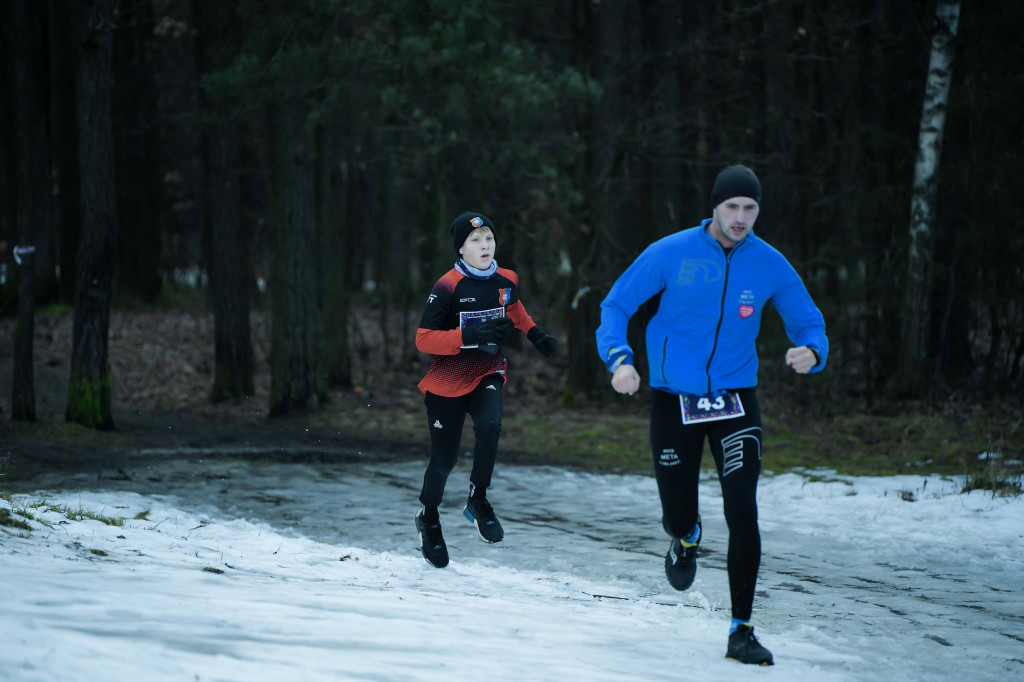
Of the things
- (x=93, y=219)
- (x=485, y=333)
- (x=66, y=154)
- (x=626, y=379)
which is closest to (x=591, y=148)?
(x=93, y=219)

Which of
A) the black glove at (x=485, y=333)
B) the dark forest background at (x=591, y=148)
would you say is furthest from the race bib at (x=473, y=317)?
the dark forest background at (x=591, y=148)

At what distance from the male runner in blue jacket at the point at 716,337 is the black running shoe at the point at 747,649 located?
0.32 meters

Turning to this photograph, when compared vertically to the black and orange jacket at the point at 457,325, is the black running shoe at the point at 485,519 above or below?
below

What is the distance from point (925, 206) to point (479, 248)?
11.0 m

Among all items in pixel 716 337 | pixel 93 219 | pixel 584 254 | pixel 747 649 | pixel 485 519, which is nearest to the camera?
pixel 747 649

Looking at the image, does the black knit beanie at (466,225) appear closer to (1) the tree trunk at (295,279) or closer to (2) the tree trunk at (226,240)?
(1) the tree trunk at (295,279)

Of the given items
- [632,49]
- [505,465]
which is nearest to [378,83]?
[632,49]

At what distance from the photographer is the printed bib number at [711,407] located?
5.25 m

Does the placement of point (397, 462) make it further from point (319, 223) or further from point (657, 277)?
point (657, 277)

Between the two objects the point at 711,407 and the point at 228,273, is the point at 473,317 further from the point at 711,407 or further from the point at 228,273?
the point at 228,273

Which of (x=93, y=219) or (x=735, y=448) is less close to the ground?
(x=93, y=219)

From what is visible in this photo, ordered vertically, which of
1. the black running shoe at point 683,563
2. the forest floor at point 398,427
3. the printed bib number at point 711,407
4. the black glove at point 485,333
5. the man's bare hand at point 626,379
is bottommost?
the forest floor at point 398,427

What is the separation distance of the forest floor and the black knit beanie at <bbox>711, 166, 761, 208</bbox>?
5829 millimetres

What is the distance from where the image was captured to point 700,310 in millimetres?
5262
